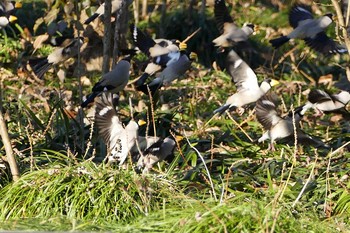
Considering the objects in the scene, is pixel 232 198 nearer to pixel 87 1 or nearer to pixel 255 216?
pixel 255 216

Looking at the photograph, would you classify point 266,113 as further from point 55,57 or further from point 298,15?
point 298,15

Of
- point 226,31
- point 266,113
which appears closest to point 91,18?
point 226,31

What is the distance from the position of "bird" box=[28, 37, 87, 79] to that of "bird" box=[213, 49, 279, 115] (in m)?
1.52

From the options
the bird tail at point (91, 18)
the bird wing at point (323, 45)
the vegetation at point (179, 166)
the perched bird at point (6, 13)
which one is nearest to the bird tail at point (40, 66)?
the vegetation at point (179, 166)

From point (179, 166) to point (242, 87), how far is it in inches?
76.9

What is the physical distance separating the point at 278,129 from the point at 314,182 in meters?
1.38

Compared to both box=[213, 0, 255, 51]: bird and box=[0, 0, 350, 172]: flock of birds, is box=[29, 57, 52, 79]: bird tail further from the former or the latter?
box=[213, 0, 255, 51]: bird

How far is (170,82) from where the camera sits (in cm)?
1024

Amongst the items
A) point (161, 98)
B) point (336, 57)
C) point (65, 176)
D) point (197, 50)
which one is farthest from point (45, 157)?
point (336, 57)

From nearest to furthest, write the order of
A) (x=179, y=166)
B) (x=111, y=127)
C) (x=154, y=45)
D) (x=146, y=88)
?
(x=111, y=127) → (x=179, y=166) → (x=146, y=88) → (x=154, y=45)

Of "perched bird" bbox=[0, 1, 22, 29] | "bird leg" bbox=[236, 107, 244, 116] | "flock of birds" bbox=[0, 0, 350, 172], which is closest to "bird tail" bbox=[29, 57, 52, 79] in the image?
"flock of birds" bbox=[0, 0, 350, 172]

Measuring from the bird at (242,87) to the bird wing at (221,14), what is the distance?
1195 mm

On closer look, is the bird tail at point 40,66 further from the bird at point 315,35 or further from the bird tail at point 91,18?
the bird at point 315,35

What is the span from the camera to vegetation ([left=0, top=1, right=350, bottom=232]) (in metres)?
5.73
